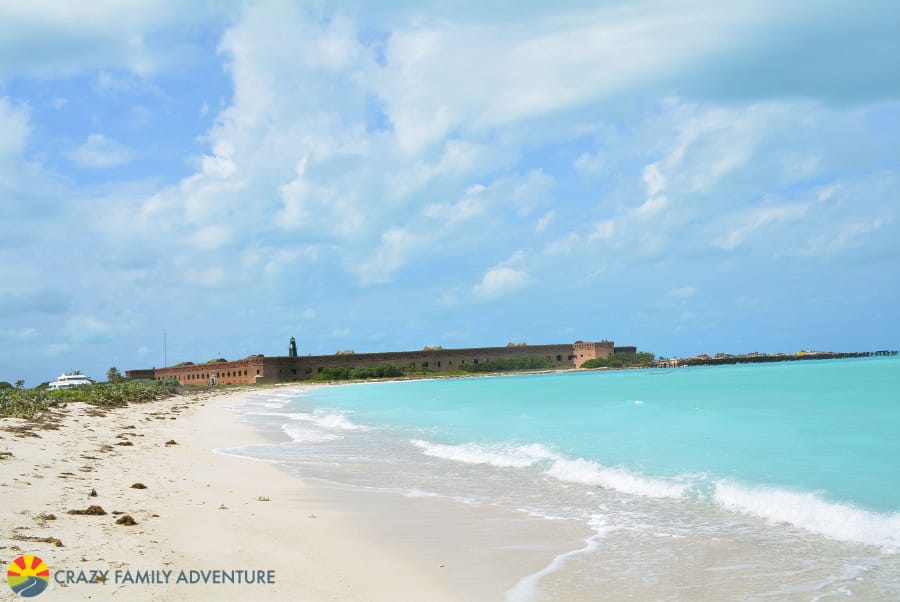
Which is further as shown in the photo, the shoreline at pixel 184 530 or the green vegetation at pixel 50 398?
the green vegetation at pixel 50 398

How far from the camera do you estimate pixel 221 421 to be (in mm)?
28203

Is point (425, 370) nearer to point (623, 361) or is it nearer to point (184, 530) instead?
point (623, 361)

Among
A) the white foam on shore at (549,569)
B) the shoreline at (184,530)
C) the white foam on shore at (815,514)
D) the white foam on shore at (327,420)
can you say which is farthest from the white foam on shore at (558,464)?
the white foam on shore at (327,420)

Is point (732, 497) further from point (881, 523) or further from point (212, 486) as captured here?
point (212, 486)

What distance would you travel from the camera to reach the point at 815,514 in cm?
927

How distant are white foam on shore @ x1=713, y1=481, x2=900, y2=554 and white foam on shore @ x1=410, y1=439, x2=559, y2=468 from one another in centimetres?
506

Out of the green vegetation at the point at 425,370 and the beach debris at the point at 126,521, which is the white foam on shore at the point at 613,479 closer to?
→ the beach debris at the point at 126,521

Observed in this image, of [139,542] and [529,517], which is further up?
[139,542]

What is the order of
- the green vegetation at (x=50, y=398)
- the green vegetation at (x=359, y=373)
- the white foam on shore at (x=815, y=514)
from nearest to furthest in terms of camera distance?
the white foam on shore at (x=815, y=514) → the green vegetation at (x=50, y=398) → the green vegetation at (x=359, y=373)

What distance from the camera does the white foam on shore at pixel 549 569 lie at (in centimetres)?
636

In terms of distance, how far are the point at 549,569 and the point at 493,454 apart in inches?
377

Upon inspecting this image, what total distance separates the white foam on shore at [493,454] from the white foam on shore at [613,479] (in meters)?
0.93

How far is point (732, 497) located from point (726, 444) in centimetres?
605

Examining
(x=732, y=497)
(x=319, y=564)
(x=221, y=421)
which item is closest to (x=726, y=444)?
(x=732, y=497)
